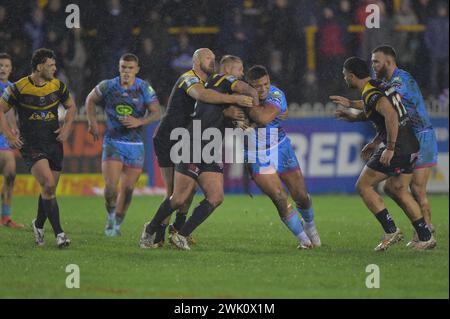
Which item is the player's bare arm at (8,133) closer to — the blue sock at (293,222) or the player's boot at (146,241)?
the player's boot at (146,241)

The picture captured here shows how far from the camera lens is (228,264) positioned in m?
11.3

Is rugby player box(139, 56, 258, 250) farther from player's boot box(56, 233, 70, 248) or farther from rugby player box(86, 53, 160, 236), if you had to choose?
rugby player box(86, 53, 160, 236)

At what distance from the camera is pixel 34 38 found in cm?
2008

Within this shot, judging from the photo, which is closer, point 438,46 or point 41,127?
point 41,127

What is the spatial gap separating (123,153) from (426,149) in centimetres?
432

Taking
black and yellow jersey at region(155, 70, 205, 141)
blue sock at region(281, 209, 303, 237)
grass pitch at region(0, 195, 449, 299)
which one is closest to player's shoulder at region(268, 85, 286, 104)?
black and yellow jersey at region(155, 70, 205, 141)

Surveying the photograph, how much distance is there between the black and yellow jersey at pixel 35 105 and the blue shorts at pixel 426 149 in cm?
488

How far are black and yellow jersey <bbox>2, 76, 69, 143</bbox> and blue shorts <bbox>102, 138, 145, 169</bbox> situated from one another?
1.58 meters

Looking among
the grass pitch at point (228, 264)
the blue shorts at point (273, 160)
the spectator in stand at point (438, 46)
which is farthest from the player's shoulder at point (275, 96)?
the spectator in stand at point (438, 46)

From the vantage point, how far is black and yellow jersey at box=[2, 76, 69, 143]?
1284 cm

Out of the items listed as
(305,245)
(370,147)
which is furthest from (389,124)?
(305,245)

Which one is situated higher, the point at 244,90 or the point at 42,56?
the point at 42,56

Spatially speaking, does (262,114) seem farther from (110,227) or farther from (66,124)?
(110,227)

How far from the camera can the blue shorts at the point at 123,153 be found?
47.5 feet
